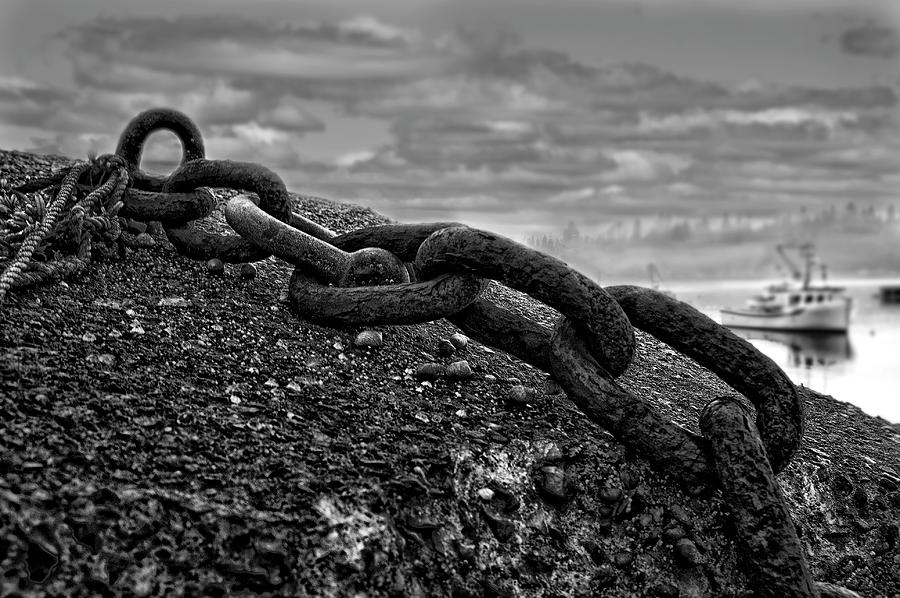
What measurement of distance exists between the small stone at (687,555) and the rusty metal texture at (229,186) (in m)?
1.86

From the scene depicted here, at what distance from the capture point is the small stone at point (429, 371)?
9.43 ft

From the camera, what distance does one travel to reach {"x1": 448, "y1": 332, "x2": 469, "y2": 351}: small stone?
3219 mm

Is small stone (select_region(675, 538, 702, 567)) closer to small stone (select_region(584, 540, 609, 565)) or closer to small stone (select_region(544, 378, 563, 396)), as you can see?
small stone (select_region(584, 540, 609, 565))

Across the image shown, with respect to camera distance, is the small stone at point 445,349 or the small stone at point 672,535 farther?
the small stone at point 445,349

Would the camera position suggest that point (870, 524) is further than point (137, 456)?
Yes

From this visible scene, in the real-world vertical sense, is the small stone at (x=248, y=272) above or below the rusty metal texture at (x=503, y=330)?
above

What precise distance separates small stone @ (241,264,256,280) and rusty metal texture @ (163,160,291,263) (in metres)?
0.09

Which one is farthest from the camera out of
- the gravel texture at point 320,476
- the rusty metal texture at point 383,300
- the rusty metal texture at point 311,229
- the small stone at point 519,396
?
the rusty metal texture at point 311,229

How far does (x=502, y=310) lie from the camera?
283 cm

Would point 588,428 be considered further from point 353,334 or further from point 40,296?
point 40,296

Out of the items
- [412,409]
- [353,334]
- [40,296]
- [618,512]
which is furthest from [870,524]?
[40,296]

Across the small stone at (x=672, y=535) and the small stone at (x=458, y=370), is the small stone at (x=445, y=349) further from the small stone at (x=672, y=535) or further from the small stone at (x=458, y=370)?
the small stone at (x=672, y=535)

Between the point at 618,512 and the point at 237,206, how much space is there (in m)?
1.89

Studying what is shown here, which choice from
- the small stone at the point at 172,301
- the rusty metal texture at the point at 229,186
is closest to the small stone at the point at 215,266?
the rusty metal texture at the point at 229,186
